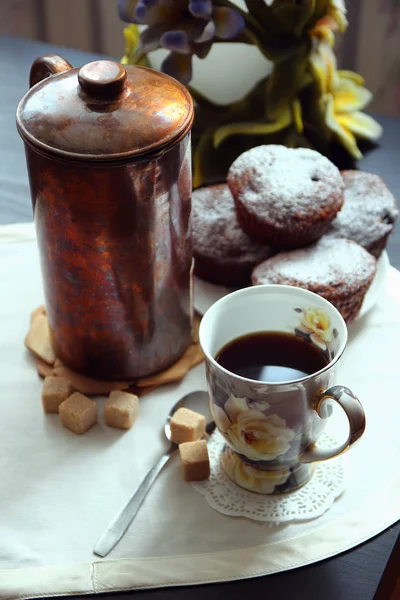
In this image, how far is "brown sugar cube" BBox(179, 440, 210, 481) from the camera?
766 millimetres

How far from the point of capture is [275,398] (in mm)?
687

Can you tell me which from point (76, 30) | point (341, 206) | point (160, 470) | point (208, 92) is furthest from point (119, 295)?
point (76, 30)

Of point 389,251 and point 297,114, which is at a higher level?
point 297,114

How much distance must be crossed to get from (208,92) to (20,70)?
0.38 m

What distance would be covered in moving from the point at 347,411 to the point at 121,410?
0.84 feet

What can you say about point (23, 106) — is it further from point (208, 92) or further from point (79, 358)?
point (208, 92)

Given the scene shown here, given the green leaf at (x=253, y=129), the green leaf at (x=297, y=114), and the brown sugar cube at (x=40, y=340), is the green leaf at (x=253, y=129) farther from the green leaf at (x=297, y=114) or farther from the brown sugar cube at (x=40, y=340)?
the brown sugar cube at (x=40, y=340)

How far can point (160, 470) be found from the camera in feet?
2.59

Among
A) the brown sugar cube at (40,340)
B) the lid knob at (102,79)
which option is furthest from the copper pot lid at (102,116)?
the brown sugar cube at (40,340)

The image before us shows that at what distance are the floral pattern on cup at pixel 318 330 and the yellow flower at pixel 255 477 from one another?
122mm

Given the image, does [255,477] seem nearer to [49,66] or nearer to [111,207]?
[111,207]

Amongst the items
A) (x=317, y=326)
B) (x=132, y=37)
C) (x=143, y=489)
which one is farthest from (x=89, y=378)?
(x=132, y=37)

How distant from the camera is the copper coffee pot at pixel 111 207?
717mm

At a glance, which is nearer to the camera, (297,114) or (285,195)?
(285,195)
